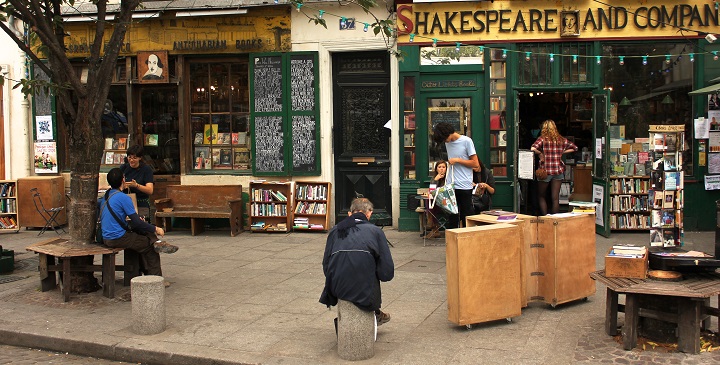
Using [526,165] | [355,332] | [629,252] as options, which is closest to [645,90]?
[526,165]

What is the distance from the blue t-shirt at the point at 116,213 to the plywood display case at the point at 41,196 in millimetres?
6305

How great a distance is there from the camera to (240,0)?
1320cm

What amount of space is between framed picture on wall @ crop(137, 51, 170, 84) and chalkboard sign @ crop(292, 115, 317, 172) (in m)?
2.67

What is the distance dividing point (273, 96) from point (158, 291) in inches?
267

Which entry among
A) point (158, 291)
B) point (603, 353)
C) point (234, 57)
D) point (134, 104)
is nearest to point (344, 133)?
point (234, 57)

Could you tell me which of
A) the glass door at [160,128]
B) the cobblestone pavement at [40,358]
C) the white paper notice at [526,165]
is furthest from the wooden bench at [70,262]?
the white paper notice at [526,165]

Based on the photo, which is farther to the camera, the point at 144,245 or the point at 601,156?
the point at 601,156

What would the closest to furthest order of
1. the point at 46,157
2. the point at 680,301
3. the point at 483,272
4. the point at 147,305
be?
the point at 680,301 < the point at 483,272 < the point at 147,305 < the point at 46,157

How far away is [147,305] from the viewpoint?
7199 millimetres

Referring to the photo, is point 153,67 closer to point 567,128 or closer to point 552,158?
point 552,158

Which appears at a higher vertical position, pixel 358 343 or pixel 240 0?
pixel 240 0

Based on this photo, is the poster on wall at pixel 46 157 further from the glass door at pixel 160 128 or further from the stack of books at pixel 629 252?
the stack of books at pixel 629 252

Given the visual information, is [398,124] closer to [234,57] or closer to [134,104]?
[234,57]

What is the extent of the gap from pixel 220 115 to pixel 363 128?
9.38ft
